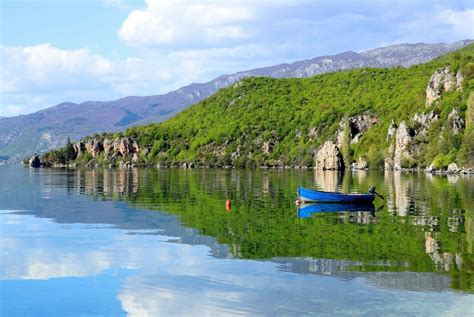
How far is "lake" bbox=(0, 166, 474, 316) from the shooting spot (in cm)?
2800

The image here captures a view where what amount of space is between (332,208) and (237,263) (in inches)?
1413

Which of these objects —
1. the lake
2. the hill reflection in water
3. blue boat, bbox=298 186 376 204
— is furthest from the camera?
blue boat, bbox=298 186 376 204

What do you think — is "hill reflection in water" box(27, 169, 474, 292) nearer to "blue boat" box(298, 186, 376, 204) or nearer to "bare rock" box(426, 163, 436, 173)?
"blue boat" box(298, 186, 376, 204)

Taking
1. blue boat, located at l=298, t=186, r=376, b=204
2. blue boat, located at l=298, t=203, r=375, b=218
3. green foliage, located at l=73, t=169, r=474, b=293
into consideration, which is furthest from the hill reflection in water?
blue boat, located at l=298, t=186, r=376, b=204

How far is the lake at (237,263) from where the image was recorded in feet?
91.9

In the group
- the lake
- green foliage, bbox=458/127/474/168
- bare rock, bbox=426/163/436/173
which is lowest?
the lake

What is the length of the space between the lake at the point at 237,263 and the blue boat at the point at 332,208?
77.3 inches

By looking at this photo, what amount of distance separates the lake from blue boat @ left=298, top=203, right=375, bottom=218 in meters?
1.96

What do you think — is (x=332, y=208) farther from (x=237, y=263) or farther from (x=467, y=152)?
(x=467, y=152)

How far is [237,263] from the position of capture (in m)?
36.9

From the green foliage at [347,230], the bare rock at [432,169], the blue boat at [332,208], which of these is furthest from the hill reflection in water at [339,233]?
the bare rock at [432,169]

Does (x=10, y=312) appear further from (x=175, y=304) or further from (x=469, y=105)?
(x=469, y=105)

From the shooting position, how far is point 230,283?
31734mm

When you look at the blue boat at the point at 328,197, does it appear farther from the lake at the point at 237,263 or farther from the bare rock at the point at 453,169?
the bare rock at the point at 453,169
